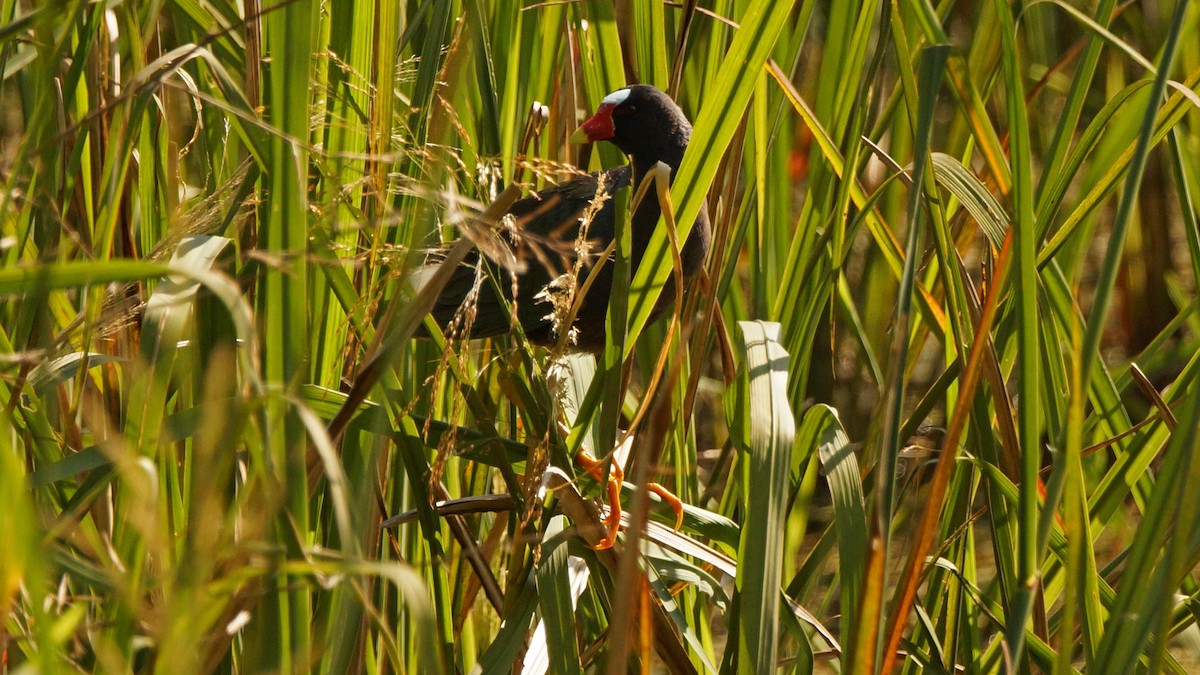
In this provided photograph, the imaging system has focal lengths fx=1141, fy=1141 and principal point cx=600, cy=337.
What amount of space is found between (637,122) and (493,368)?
19.4 inches

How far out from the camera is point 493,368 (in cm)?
150

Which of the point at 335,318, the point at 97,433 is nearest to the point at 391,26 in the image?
the point at 335,318

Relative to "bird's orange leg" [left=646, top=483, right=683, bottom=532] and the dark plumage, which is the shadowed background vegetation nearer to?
"bird's orange leg" [left=646, top=483, right=683, bottom=532]

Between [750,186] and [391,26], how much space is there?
0.52 m

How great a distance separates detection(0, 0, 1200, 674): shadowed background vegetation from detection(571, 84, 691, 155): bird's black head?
0.18ft

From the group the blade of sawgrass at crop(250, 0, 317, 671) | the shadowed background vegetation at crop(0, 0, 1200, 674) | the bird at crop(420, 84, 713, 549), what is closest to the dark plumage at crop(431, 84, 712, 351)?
the bird at crop(420, 84, 713, 549)

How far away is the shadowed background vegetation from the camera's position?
76cm

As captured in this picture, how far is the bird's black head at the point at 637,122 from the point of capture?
150 centimetres

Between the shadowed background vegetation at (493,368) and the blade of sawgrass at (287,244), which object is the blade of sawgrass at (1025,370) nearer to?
the shadowed background vegetation at (493,368)

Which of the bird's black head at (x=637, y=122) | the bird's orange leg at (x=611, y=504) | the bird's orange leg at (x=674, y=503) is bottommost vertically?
the bird's orange leg at (x=674, y=503)

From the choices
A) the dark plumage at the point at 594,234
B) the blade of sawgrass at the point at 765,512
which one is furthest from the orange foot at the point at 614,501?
the dark plumage at the point at 594,234

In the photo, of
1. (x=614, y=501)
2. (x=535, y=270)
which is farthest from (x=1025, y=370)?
(x=535, y=270)

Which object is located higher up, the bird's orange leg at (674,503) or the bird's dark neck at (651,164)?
the bird's dark neck at (651,164)

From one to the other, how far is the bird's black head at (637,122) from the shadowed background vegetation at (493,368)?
6 centimetres
